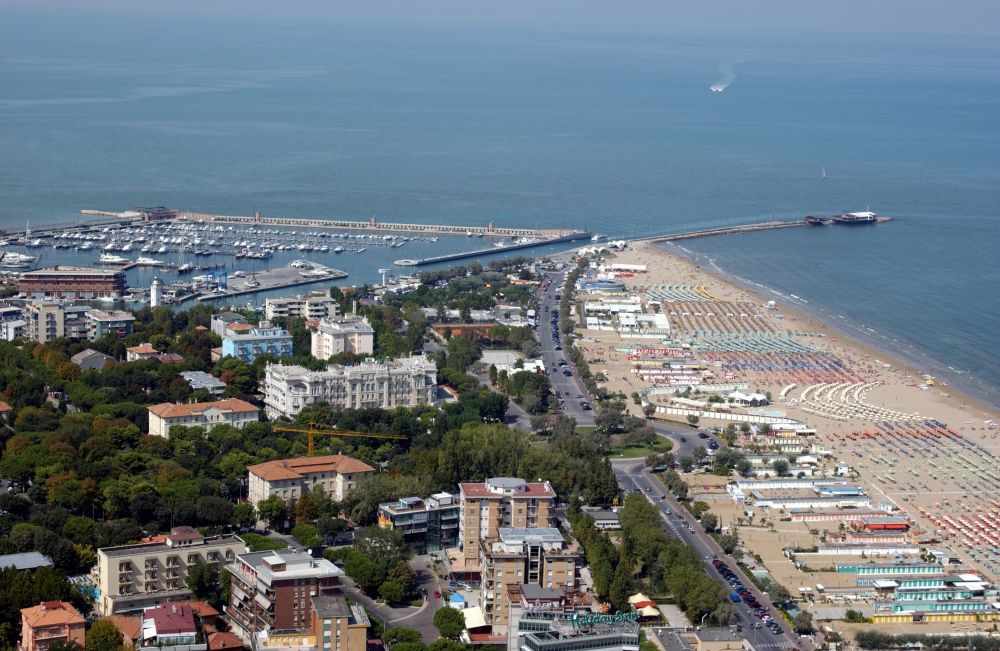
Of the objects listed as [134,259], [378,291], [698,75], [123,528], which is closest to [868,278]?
[378,291]

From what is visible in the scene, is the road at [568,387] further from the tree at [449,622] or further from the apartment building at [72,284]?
the apartment building at [72,284]

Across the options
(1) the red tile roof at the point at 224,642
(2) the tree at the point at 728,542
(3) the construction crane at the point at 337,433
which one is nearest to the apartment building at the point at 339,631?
(1) the red tile roof at the point at 224,642

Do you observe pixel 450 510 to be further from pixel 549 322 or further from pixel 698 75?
pixel 698 75

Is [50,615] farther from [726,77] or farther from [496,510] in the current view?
[726,77]

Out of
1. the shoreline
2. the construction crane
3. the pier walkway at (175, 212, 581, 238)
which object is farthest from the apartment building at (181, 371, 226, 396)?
the pier walkway at (175, 212, 581, 238)

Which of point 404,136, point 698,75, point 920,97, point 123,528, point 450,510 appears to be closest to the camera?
point 123,528

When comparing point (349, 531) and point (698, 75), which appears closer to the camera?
point (349, 531)

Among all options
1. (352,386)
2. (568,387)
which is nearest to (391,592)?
(352,386)
